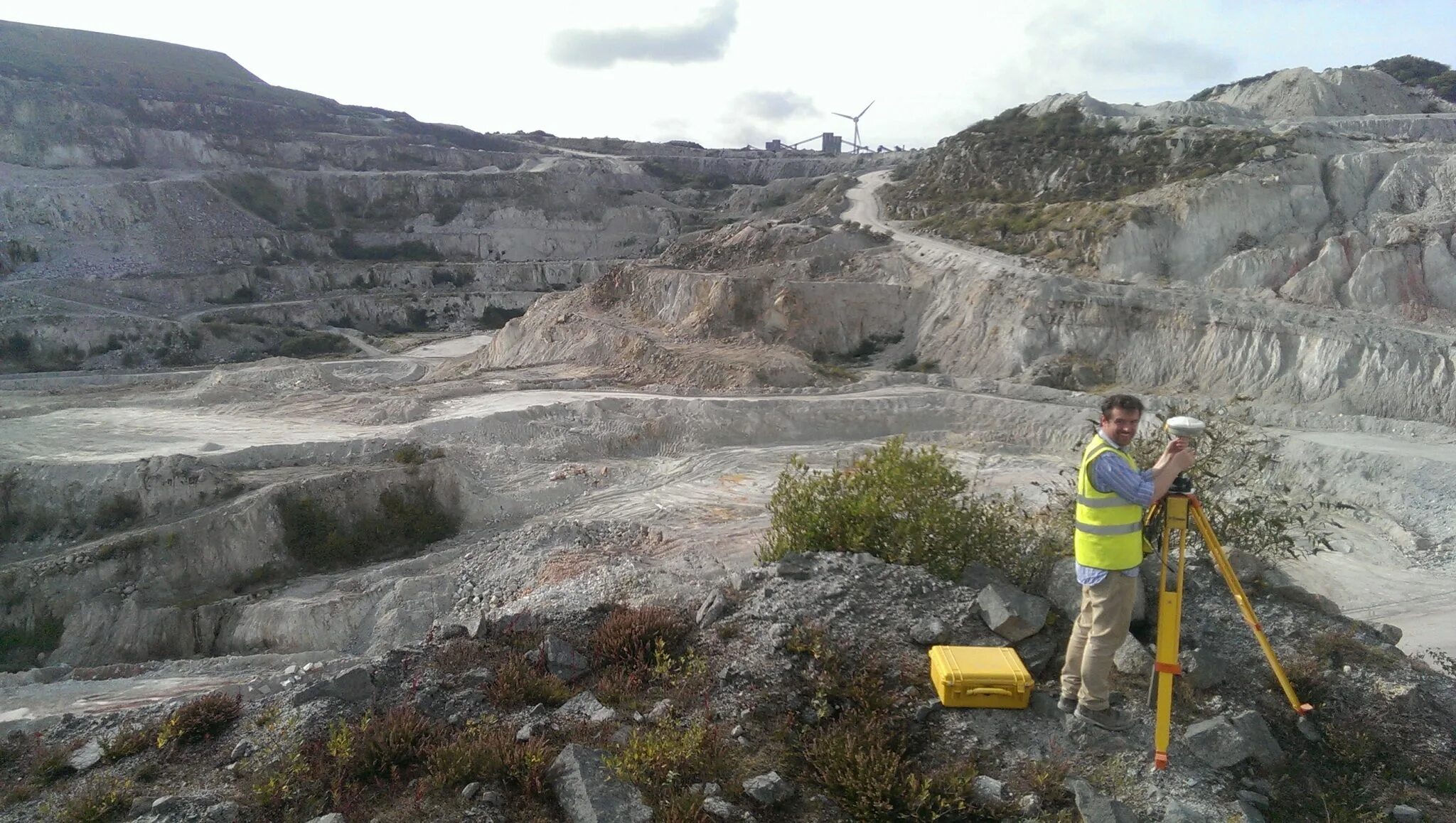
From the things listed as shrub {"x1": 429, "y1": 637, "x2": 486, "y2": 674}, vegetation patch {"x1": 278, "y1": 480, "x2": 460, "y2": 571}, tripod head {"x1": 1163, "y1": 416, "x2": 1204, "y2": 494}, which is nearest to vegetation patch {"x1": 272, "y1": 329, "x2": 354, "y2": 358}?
vegetation patch {"x1": 278, "y1": 480, "x2": 460, "y2": 571}

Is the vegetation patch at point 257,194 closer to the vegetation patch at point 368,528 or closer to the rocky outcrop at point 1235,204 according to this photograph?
the rocky outcrop at point 1235,204

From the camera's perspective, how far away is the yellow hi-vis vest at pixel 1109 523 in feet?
17.4

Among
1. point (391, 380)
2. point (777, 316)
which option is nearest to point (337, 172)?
point (391, 380)

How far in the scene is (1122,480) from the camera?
519 cm

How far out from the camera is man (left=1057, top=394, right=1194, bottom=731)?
17.0 feet

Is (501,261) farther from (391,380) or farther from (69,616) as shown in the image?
(69,616)

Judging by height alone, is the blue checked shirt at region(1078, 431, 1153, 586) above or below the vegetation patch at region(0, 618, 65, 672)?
above

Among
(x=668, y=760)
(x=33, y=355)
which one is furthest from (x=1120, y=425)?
(x=33, y=355)

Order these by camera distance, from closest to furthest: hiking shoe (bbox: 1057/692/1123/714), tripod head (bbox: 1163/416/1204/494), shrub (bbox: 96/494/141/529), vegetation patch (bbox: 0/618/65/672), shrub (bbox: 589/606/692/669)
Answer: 1. tripod head (bbox: 1163/416/1204/494)
2. hiking shoe (bbox: 1057/692/1123/714)
3. shrub (bbox: 589/606/692/669)
4. vegetation patch (bbox: 0/618/65/672)
5. shrub (bbox: 96/494/141/529)

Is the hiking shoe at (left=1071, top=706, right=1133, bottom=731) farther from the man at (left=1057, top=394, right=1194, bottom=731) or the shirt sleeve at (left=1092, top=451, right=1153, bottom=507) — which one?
the shirt sleeve at (left=1092, top=451, right=1153, bottom=507)

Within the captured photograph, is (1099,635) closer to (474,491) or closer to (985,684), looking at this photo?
(985,684)

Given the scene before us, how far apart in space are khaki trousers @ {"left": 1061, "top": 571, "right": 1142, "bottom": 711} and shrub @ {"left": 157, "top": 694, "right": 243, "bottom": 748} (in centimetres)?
620

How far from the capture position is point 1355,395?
2064 centimetres

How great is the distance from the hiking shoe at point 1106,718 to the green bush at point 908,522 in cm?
186
